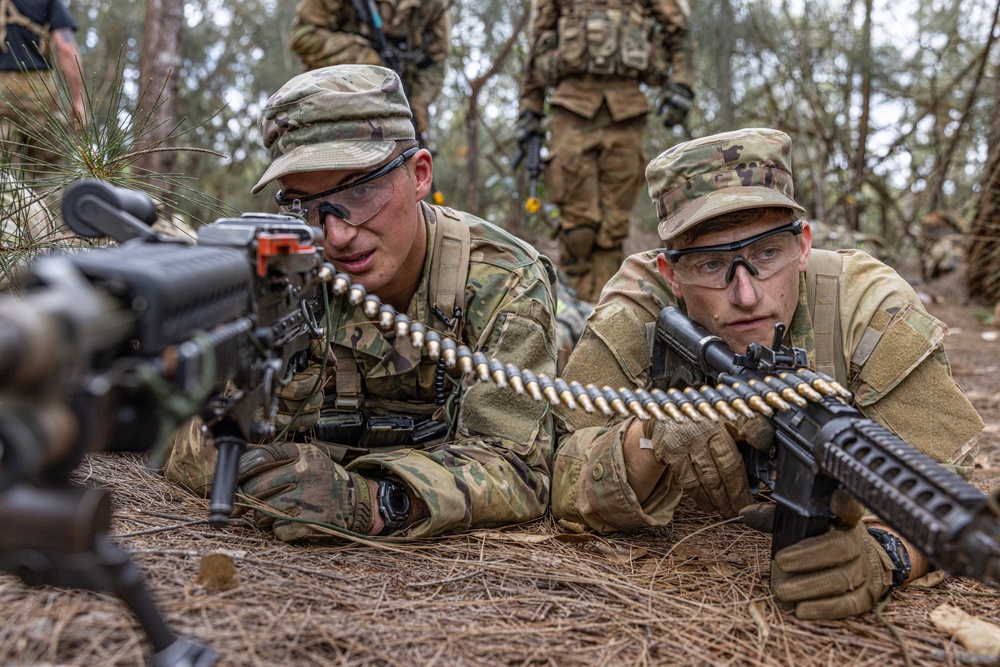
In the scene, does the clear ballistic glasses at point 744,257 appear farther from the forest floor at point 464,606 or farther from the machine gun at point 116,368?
the machine gun at point 116,368

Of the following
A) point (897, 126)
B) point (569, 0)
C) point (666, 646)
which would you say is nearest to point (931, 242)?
point (897, 126)

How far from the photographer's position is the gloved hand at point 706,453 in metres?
2.42

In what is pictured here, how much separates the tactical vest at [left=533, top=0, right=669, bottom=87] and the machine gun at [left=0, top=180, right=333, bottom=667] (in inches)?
220

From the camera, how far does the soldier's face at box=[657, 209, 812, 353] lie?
105 inches

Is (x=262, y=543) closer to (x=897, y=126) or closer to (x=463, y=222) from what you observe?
(x=463, y=222)

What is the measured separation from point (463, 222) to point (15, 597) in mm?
2044

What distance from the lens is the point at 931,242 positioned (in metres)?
10.7

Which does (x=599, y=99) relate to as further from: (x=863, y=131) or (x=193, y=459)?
(x=193, y=459)

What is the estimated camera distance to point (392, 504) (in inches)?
104

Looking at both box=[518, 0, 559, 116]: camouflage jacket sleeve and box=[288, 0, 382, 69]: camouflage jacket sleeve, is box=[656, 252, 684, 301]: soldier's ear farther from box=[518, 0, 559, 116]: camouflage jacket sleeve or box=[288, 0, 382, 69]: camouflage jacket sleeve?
box=[288, 0, 382, 69]: camouflage jacket sleeve

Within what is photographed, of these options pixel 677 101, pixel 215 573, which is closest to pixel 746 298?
pixel 215 573

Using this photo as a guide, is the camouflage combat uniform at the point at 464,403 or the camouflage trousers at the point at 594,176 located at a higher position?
the camouflage trousers at the point at 594,176

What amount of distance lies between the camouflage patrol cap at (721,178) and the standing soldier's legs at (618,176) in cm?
412

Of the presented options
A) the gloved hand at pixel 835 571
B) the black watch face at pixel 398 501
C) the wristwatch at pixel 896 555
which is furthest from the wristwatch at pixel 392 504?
the wristwatch at pixel 896 555
